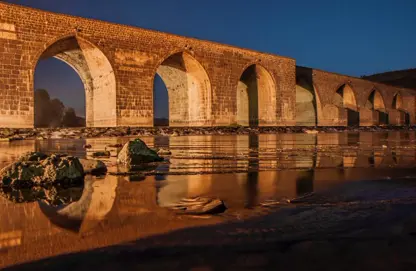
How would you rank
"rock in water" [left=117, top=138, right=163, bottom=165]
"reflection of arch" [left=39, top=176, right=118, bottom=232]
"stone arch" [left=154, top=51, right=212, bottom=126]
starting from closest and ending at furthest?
"reflection of arch" [left=39, top=176, right=118, bottom=232] → "rock in water" [left=117, top=138, right=163, bottom=165] → "stone arch" [left=154, top=51, right=212, bottom=126]

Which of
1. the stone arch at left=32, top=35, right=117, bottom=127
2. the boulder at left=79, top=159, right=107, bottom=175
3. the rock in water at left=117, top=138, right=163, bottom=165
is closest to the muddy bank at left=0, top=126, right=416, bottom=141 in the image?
the stone arch at left=32, top=35, right=117, bottom=127

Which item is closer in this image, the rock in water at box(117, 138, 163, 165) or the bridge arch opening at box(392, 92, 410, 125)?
the rock in water at box(117, 138, 163, 165)

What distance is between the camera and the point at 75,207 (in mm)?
2361

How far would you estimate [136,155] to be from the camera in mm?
5062

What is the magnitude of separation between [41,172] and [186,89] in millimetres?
20799

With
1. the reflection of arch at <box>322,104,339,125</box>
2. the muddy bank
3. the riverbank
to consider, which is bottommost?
the riverbank

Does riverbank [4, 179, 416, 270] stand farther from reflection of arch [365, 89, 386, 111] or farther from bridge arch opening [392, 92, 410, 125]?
bridge arch opening [392, 92, 410, 125]

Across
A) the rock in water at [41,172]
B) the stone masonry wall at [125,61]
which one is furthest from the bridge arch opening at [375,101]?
the rock in water at [41,172]

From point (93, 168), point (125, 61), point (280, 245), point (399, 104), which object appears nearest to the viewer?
point (280, 245)

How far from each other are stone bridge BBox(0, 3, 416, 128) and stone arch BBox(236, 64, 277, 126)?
8 cm

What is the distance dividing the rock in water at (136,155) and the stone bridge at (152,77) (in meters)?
12.5

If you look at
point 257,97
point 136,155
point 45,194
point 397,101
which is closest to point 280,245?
point 45,194

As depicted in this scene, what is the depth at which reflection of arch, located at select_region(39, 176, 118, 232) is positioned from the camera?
194 cm

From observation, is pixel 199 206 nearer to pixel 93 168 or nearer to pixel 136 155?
pixel 93 168
